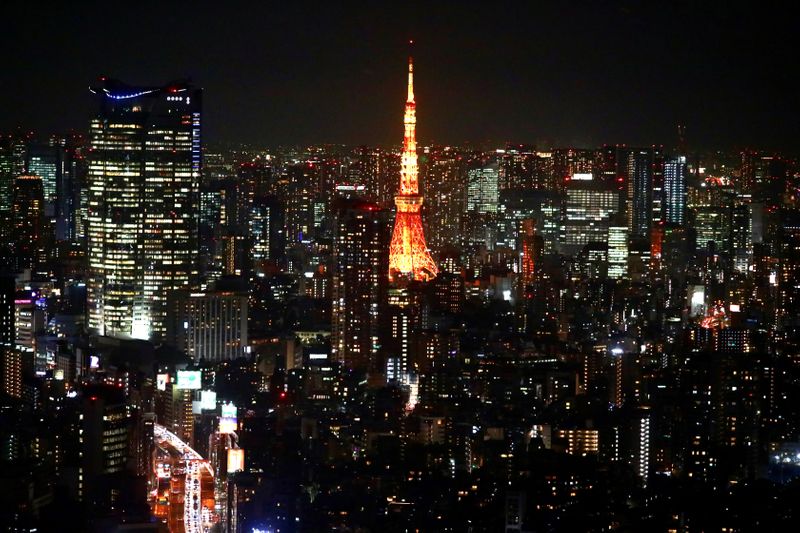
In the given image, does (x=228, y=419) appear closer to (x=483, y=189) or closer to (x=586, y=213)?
(x=483, y=189)

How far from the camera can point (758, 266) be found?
12.1 meters

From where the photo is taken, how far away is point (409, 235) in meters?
14.1

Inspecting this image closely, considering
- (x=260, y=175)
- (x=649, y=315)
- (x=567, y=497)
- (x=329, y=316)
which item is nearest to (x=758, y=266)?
(x=649, y=315)

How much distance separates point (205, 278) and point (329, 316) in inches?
68.8

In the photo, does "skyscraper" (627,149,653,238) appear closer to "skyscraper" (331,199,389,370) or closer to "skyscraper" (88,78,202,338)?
"skyscraper" (331,199,389,370)

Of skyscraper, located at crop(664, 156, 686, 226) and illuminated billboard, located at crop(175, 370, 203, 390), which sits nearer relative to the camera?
illuminated billboard, located at crop(175, 370, 203, 390)

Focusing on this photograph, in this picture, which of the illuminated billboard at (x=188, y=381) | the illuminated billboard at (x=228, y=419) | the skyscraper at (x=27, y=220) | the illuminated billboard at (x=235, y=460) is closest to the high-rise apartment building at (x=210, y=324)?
the illuminated billboard at (x=188, y=381)

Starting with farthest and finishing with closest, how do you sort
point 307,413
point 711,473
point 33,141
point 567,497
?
1. point 33,141
2. point 307,413
3. point 711,473
4. point 567,497

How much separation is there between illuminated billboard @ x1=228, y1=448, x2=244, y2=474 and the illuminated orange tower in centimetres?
455

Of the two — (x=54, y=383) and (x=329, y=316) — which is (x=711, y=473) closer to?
(x=54, y=383)

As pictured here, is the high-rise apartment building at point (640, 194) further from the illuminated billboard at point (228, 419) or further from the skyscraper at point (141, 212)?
the illuminated billboard at point (228, 419)

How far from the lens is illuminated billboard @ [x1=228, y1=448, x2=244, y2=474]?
26.8 feet

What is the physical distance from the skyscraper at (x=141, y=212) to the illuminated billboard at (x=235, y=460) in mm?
4668

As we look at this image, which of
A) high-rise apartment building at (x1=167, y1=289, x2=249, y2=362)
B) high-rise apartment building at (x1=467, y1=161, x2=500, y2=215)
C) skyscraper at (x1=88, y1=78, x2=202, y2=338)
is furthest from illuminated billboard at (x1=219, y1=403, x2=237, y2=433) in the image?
high-rise apartment building at (x1=467, y1=161, x2=500, y2=215)
